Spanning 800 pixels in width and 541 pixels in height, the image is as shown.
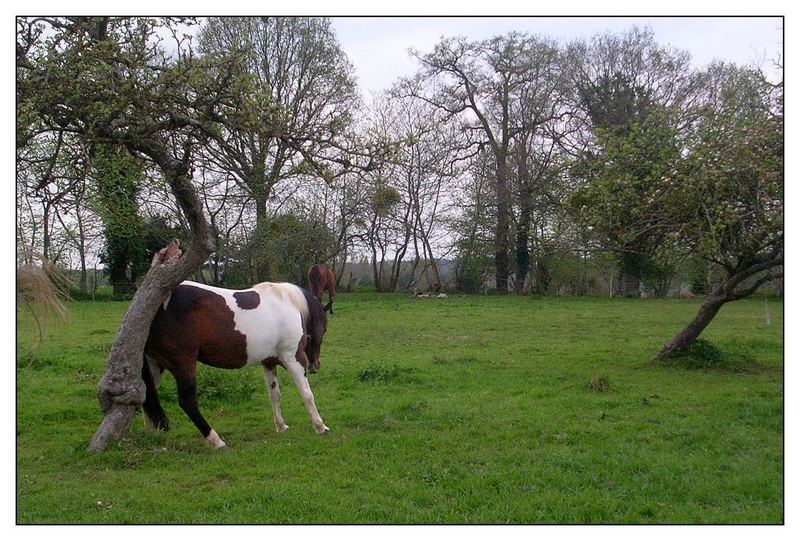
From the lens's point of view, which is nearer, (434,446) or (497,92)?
(434,446)

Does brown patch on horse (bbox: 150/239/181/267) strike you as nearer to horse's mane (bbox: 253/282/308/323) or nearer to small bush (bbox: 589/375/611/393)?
horse's mane (bbox: 253/282/308/323)

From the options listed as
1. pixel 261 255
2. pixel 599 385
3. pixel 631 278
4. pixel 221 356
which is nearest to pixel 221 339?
pixel 221 356

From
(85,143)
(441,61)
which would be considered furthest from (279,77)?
(85,143)

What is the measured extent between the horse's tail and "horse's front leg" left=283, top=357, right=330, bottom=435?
157 cm

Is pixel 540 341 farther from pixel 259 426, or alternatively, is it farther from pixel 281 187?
pixel 281 187

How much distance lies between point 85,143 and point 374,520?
5.10m

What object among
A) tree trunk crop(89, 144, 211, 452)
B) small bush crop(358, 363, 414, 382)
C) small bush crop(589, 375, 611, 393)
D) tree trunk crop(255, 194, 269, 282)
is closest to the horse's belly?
tree trunk crop(89, 144, 211, 452)

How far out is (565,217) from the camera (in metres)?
13.1

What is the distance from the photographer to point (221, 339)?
7.57 m

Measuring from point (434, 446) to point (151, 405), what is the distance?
3.43 metres

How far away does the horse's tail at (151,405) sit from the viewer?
7574 mm

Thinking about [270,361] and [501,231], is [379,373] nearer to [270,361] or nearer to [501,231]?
[270,361]

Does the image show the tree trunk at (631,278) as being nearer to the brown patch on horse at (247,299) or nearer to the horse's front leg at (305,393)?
the horse's front leg at (305,393)

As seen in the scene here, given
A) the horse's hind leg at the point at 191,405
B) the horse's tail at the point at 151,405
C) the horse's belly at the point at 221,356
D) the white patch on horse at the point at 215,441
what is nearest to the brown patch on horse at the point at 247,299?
the horse's belly at the point at 221,356
